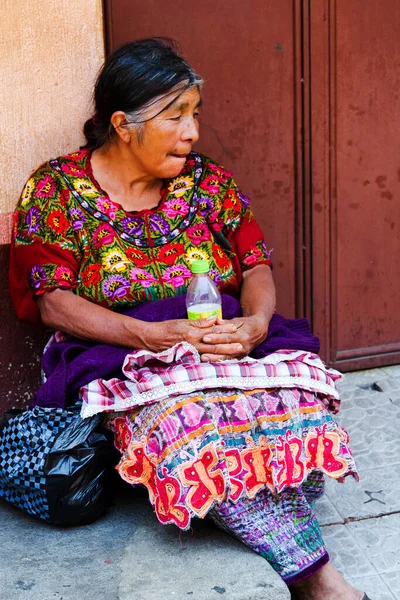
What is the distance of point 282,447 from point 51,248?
1054mm

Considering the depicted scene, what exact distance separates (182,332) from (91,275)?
16.8 inches

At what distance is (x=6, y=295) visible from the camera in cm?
329

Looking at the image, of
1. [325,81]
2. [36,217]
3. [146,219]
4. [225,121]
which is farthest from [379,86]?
[36,217]

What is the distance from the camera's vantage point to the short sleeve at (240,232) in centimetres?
324

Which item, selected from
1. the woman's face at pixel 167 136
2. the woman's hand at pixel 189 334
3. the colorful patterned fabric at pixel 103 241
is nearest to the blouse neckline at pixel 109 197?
the colorful patterned fabric at pixel 103 241

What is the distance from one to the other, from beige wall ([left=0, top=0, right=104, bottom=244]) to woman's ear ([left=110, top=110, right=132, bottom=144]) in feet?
1.30

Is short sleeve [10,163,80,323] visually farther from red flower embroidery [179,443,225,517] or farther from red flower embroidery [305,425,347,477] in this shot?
red flower embroidery [305,425,347,477]

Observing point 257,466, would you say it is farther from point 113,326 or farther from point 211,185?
point 211,185

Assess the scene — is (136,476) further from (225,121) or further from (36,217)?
(225,121)

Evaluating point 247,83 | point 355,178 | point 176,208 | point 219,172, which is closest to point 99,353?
point 176,208

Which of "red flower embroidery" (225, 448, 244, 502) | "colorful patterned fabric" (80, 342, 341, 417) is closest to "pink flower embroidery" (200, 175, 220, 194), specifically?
"colorful patterned fabric" (80, 342, 341, 417)

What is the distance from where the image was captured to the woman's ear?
3.00m

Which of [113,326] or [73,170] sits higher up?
[73,170]

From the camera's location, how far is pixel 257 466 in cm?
262
